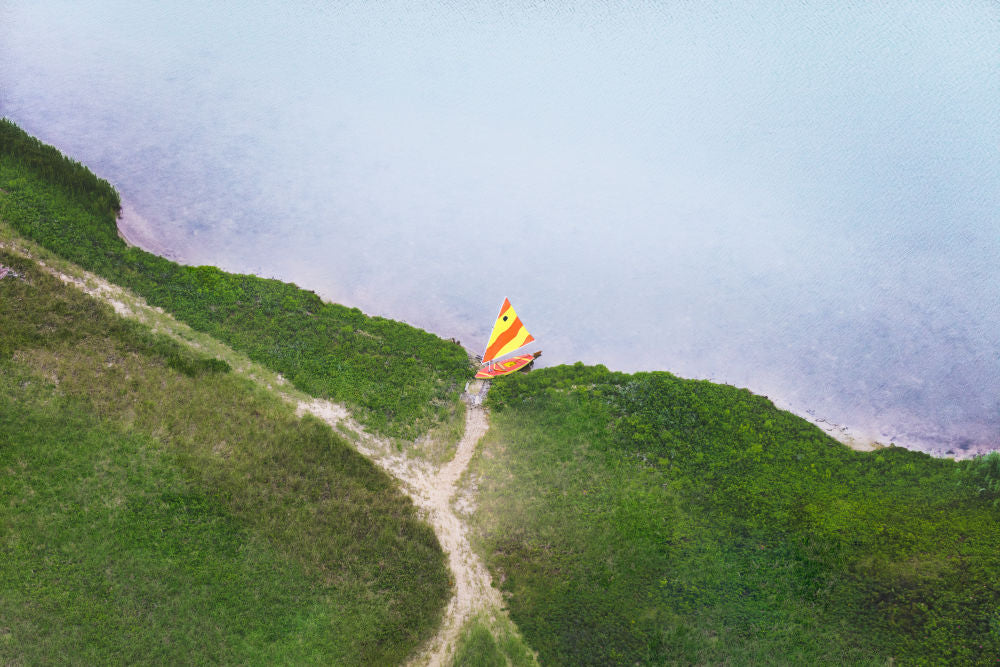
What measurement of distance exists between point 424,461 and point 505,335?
6456 millimetres

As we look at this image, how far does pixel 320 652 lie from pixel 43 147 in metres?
28.6

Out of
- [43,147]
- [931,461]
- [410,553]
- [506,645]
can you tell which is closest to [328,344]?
[410,553]

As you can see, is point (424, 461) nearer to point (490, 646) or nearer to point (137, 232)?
point (490, 646)

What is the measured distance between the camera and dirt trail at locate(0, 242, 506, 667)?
23.2 meters

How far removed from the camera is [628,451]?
26.6m

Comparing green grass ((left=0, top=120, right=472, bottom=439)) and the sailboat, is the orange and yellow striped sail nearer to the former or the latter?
the sailboat

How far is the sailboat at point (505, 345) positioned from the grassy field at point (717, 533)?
2.10 ft

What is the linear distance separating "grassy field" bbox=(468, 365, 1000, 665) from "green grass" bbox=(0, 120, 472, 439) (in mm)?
3348

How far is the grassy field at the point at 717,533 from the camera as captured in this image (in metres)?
22.7

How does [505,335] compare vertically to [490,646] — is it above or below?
above

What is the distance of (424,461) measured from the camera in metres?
26.2

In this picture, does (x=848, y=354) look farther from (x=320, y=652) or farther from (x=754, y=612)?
(x=320, y=652)

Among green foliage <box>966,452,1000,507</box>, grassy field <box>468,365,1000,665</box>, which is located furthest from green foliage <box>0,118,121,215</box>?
green foliage <box>966,452,1000,507</box>

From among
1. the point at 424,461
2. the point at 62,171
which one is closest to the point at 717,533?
the point at 424,461
